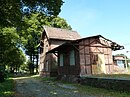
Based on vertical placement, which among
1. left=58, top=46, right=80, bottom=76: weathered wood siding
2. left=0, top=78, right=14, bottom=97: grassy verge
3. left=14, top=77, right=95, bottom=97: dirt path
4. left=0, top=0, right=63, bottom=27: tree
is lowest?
left=14, top=77, right=95, bottom=97: dirt path

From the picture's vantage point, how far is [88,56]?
77.0 feet

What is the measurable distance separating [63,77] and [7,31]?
13314 millimetres

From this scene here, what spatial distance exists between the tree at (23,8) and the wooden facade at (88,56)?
6905 millimetres

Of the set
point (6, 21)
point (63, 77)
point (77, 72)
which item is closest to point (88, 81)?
point (77, 72)

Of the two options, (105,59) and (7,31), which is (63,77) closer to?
(105,59)

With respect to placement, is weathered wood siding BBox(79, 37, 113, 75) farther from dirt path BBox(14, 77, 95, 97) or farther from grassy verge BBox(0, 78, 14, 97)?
grassy verge BBox(0, 78, 14, 97)

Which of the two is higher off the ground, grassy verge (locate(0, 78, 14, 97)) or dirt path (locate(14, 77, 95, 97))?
grassy verge (locate(0, 78, 14, 97))

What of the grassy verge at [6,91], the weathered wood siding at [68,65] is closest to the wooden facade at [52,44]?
the weathered wood siding at [68,65]

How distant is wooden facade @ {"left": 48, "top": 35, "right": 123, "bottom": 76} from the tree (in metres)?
6.91

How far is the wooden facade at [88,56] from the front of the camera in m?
22.7

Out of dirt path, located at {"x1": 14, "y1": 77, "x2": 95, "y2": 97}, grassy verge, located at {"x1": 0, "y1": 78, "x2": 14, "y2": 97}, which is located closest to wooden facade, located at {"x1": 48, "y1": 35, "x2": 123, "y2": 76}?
dirt path, located at {"x1": 14, "y1": 77, "x2": 95, "y2": 97}

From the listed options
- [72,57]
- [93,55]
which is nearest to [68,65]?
[72,57]

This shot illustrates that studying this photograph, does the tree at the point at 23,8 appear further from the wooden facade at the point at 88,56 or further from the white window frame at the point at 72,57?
the white window frame at the point at 72,57

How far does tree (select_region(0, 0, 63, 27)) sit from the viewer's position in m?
14.9
